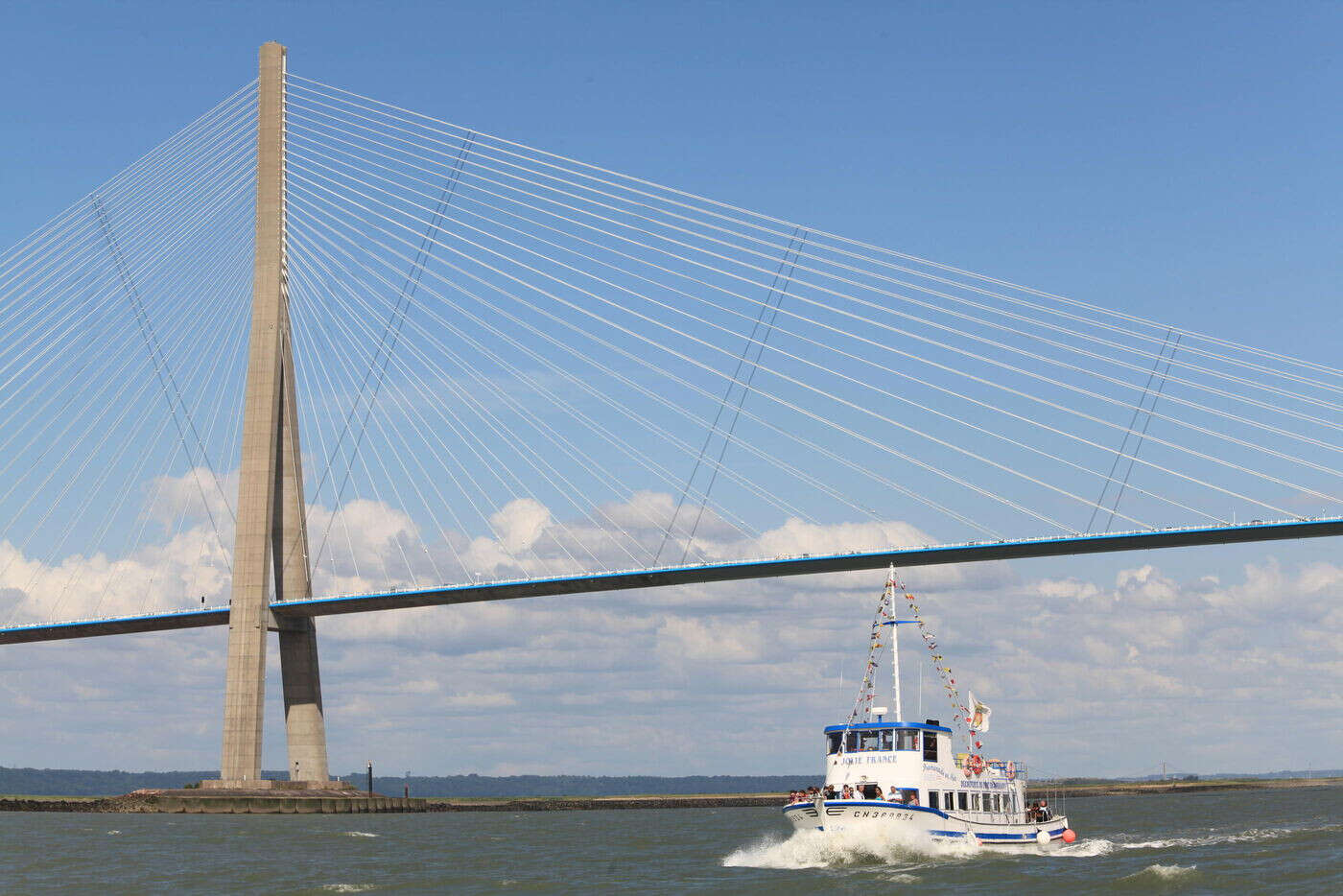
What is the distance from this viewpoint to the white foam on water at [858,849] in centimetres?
3916

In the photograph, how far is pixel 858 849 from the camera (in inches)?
1549

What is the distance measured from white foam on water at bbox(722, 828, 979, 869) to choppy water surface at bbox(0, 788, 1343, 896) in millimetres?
45

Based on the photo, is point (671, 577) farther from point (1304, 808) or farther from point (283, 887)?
point (1304, 808)

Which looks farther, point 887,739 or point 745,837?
point 745,837

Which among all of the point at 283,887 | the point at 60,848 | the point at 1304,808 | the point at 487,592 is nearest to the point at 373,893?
the point at 283,887

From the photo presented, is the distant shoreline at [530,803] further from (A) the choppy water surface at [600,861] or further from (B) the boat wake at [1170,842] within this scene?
(B) the boat wake at [1170,842]

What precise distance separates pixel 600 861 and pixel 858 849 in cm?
1005

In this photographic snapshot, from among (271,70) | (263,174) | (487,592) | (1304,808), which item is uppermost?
(271,70)

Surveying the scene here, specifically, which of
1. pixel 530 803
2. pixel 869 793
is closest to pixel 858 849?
pixel 869 793

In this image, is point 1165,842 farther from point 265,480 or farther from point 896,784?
point 265,480

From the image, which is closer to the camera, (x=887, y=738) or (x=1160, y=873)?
(x=1160, y=873)

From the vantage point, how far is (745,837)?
60.3m

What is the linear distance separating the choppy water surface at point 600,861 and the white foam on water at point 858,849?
0.15 ft

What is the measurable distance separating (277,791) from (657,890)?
38204 millimetres
